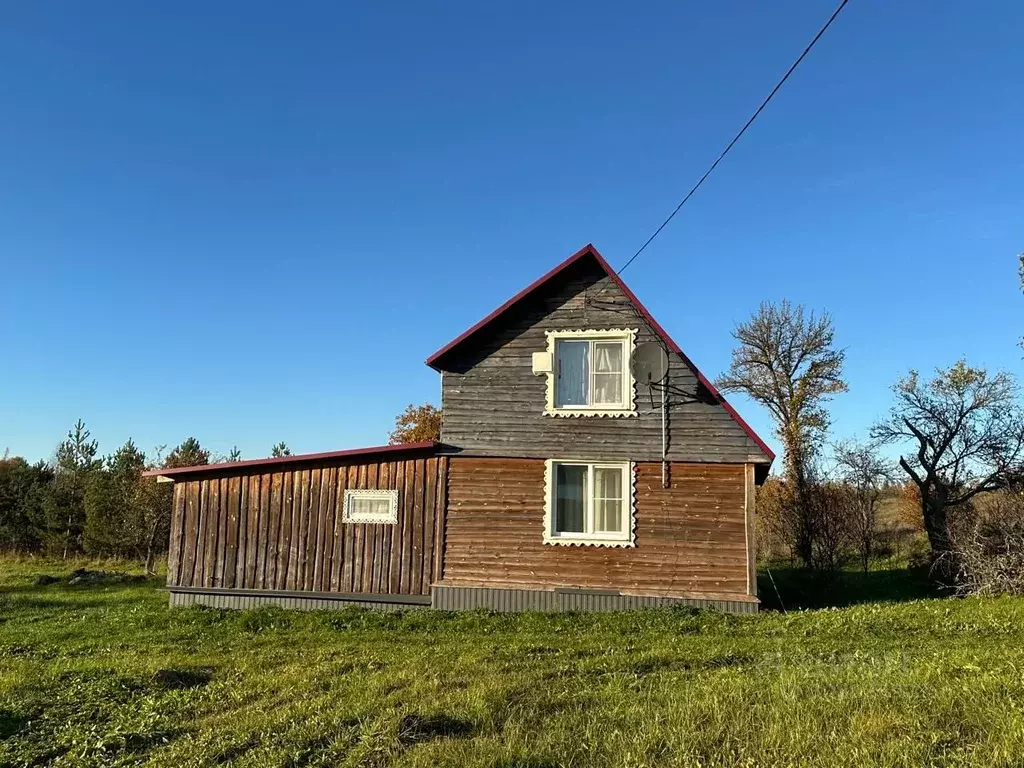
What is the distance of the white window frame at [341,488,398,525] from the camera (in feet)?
47.8

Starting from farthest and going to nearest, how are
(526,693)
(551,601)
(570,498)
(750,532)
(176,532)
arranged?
1. (176,532)
2. (570,498)
3. (551,601)
4. (750,532)
5. (526,693)

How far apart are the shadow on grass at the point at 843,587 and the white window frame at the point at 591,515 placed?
17.1 ft

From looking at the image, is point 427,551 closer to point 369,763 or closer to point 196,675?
point 196,675

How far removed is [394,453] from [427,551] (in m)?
2.07

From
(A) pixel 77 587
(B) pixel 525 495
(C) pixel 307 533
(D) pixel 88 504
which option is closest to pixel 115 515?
(D) pixel 88 504

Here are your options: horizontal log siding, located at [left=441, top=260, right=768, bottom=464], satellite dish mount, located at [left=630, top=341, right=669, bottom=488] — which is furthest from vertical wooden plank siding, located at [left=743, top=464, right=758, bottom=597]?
satellite dish mount, located at [left=630, top=341, right=669, bottom=488]

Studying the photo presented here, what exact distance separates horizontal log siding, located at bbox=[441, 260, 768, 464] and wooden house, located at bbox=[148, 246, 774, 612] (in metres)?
0.03

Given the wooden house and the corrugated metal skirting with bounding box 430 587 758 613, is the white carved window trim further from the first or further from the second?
the corrugated metal skirting with bounding box 430 587 758 613

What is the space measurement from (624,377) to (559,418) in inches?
61.9

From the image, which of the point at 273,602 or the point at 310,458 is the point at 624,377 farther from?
the point at 273,602

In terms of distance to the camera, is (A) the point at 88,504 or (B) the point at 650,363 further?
(A) the point at 88,504

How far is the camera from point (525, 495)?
1441 cm

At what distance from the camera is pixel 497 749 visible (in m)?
5.04

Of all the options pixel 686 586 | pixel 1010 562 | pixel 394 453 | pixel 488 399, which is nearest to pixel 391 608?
pixel 394 453
